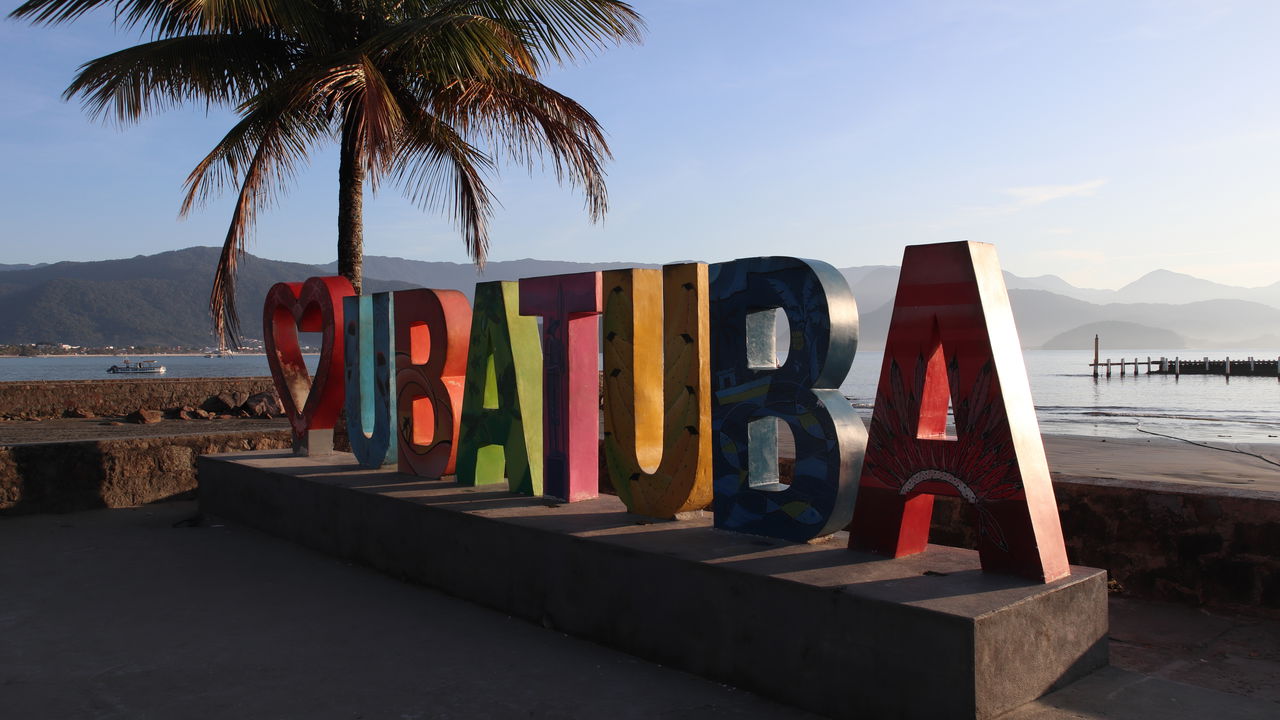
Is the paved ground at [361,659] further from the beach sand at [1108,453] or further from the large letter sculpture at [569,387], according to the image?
the beach sand at [1108,453]

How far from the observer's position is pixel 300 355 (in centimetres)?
928

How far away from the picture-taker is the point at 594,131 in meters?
12.7

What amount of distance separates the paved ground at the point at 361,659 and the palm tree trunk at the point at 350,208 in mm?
5845

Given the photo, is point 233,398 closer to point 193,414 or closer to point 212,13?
point 193,414

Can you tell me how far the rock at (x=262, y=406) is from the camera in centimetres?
1928

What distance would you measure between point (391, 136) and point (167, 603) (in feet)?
20.5

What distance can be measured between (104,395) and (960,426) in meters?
20.7

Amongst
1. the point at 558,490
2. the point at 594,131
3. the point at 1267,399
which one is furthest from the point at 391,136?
the point at 1267,399

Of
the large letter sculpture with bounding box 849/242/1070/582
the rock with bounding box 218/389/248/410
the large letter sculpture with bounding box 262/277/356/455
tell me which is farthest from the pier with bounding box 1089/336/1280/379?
the large letter sculpture with bounding box 849/242/1070/582

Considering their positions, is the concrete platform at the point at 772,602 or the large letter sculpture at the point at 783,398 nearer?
the concrete platform at the point at 772,602

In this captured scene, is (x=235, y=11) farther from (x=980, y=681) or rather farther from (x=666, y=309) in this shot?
(x=980, y=681)

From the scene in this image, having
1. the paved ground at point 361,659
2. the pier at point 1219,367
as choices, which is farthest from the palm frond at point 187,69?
the pier at point 1219,367

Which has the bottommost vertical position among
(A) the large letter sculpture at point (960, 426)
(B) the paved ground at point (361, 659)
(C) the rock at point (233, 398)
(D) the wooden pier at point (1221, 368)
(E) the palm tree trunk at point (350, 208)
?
(D) the wooden pier at point (1221, 368)

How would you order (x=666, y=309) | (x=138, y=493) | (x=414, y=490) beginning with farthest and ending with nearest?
(x=138, y=493) < (x=414, y=490) < (x=666, y=309)
